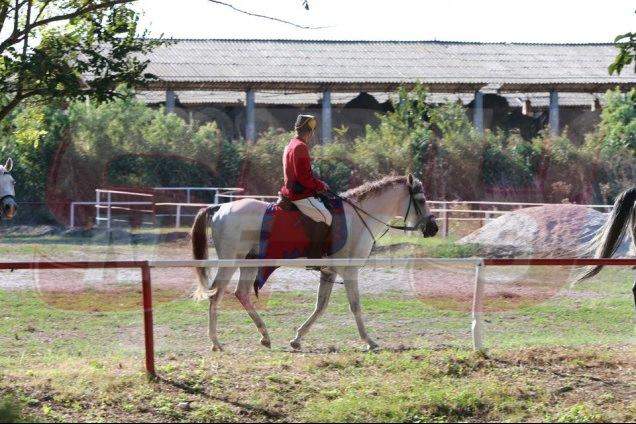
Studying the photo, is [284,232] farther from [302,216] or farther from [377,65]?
[377,65]

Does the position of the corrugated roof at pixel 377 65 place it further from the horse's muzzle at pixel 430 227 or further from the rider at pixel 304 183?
the rider at pixel 304 183

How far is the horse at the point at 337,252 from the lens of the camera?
11078 mm

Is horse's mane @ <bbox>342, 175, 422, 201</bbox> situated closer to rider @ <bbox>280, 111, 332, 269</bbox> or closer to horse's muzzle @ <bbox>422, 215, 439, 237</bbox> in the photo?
horse's muzzle @ <bbox>422, 215, 439, 237</bbox>

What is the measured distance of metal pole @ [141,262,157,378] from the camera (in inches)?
344

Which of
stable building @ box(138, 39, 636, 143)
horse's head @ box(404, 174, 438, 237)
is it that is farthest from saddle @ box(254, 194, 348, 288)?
stable building @ box(138, 39, 636, 143)

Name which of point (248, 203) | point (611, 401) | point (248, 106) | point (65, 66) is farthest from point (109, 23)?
point (248, 106)

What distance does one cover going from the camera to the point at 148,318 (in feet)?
28.9

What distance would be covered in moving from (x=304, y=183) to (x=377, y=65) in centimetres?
2767

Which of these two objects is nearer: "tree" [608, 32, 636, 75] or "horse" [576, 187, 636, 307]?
"tree" [608, 32, 636, 75]

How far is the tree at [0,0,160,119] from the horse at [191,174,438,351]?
2.42 meters

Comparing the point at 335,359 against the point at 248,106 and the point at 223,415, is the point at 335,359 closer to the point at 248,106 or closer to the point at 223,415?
the point at 223,415

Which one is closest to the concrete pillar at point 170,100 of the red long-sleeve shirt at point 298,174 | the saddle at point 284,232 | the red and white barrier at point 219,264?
the saddle at point 284,232

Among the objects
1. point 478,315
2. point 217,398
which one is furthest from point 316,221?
point 217,398

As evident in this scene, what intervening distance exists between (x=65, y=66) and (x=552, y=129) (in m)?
28.3
